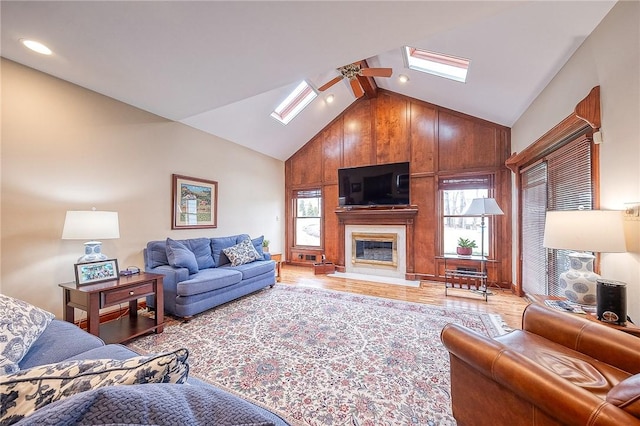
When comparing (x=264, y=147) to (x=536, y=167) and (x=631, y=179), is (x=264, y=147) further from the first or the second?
(x=631, y=179)

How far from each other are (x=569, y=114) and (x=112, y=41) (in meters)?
4.13

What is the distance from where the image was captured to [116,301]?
235 centimetres

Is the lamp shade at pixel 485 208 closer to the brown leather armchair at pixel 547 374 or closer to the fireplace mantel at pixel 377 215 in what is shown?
the fireplace mantel at pixel 377 215

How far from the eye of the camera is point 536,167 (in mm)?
3385

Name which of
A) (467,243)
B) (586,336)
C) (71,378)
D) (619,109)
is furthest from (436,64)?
(71,378)

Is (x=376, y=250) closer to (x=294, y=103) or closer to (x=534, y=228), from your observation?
(x=534, y=228)

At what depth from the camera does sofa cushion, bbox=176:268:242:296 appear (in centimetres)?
290

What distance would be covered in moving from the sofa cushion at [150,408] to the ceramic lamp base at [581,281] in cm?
232

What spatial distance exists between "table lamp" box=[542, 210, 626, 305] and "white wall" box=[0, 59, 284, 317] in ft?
14.4

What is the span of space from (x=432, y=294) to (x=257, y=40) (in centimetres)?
406

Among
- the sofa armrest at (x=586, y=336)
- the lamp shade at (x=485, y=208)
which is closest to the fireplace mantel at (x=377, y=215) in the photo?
the lamp shade at (x=485, y=208)

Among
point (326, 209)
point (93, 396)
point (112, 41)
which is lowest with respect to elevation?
point (93, 396)

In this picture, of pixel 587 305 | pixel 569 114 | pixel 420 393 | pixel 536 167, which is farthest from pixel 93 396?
pixel 536 167

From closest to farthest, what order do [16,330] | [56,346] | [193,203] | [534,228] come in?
1. [16,330]
2. [56,346]
3. [534,228]
4. [193,203]
